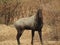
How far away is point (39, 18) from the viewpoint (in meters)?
12.3

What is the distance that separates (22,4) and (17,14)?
3.80 feet

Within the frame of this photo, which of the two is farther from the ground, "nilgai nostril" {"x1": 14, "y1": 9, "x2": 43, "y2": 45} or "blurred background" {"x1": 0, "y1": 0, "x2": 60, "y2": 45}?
"nilgai nostril" {"x1": 14, "y1": 9, "x2": 43, "y2": 45}

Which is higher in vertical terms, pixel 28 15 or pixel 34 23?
pixel 34 23

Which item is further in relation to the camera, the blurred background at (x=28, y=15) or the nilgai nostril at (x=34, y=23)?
the blurred background at (x=28, y=15)

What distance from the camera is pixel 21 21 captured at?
12648 mm

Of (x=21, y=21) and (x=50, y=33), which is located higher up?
(x=21, y=21)

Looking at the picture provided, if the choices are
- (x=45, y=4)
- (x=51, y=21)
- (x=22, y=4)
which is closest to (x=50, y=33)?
(x=51, y=21)

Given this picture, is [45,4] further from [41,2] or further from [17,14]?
[17,14]

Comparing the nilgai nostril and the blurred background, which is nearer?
the nilgai nostril

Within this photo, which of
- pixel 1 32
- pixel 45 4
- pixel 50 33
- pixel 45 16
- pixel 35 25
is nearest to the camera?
pixel 35 25

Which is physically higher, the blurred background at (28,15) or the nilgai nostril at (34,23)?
the nilgai nostril at (34,23)

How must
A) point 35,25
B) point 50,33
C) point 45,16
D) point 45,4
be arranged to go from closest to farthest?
point 35,25, point 50,33, point 45,16, point 45,4

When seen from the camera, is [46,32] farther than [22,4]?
No

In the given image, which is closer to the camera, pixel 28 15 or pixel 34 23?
pixel 34 23
